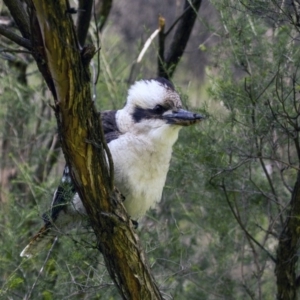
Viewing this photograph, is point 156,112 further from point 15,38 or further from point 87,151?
point 15,38

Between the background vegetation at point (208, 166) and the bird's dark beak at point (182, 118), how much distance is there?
40 centimetres

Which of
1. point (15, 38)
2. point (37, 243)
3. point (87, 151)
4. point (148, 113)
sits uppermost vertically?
point (15, 38)

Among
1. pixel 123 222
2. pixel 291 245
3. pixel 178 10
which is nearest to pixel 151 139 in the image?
pixel 123 222

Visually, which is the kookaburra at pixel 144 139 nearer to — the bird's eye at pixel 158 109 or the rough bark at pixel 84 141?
the bird's eye at pixel 158 109

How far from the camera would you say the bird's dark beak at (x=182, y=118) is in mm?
3143

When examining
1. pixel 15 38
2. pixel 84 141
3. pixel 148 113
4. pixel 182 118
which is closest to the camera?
pixel 15 38

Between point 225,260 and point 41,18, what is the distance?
3160 mm

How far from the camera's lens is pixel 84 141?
2.45 m

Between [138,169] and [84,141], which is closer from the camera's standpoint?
[84,141]

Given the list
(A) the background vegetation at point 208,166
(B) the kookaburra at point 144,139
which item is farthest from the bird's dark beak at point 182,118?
(A) the background vegetation at point 208,166

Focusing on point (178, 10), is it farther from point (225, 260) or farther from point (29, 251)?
point (29, 251)

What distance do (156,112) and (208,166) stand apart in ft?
2.35

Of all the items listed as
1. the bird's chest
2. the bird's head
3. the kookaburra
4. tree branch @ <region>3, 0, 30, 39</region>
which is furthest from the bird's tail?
tree branch @ <region>3, 0, 30, 39</region>

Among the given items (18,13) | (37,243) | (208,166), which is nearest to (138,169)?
(208,166)
